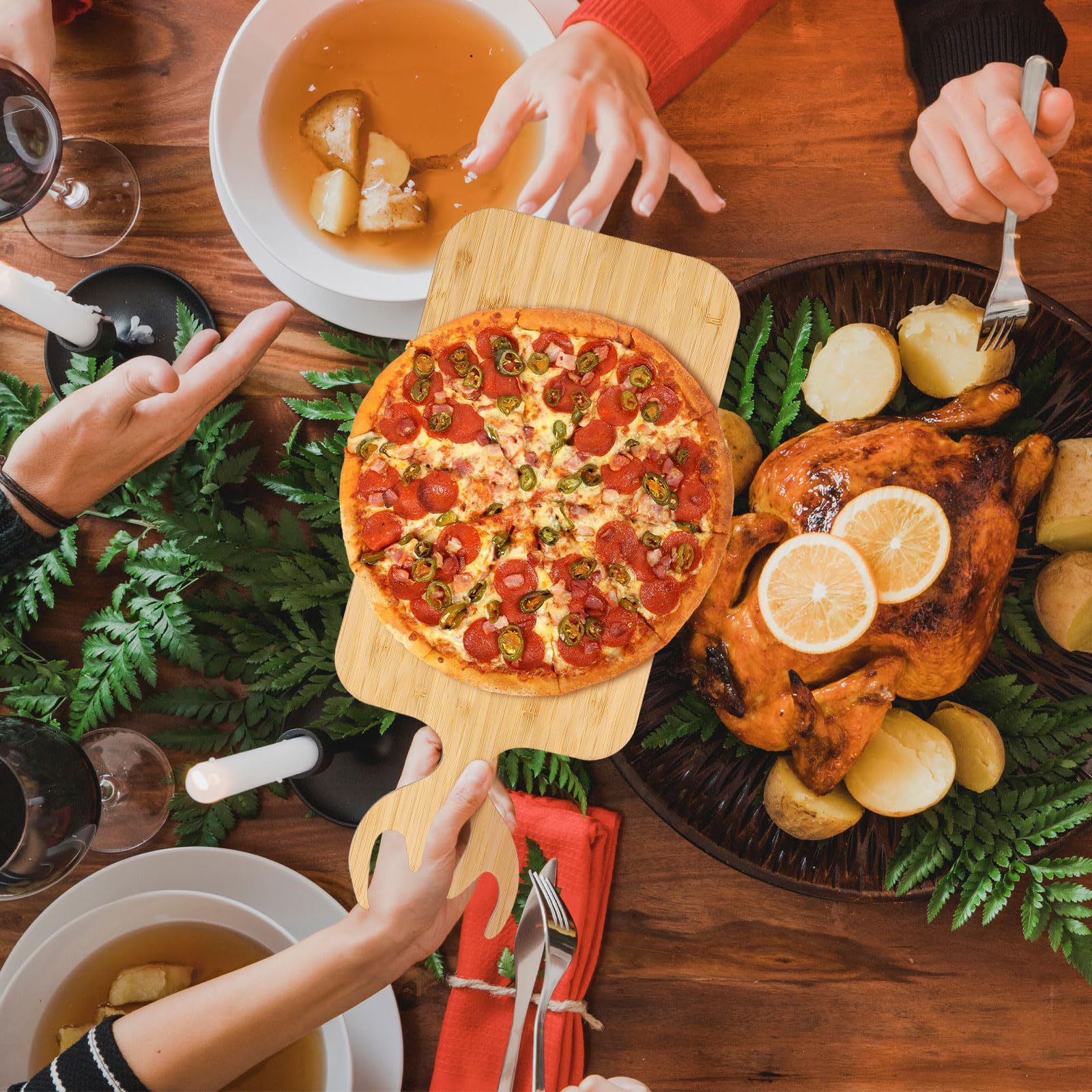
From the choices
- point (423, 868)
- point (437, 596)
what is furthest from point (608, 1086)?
point (437, 596)

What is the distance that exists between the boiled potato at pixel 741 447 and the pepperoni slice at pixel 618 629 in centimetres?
45

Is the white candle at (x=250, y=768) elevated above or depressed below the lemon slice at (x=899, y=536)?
below

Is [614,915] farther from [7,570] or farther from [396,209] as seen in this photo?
[396,209]

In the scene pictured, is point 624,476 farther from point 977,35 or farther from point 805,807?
point 977,35

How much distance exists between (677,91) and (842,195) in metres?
0.54

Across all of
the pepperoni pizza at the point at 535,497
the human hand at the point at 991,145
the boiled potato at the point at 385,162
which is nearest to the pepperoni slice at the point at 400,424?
the pepperoni pizza at the point at 535,497

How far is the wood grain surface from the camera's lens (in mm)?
2287

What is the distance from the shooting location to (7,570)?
7.91 ft

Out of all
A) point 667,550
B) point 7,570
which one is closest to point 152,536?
point 7,570

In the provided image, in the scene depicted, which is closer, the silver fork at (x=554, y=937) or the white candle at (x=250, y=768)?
the white candle at (x=250, y=768)

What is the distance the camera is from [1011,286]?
7.45 ft

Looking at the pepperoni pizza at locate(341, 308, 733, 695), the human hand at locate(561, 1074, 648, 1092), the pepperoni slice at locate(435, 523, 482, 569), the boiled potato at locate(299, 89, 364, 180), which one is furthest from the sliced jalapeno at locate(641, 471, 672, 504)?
the human hand at locate(561, 1074, 648, 1092)

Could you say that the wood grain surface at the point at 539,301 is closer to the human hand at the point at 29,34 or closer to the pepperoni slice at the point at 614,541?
the pepperoni slice at the point at 614,541

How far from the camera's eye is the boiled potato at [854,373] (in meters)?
2.33
